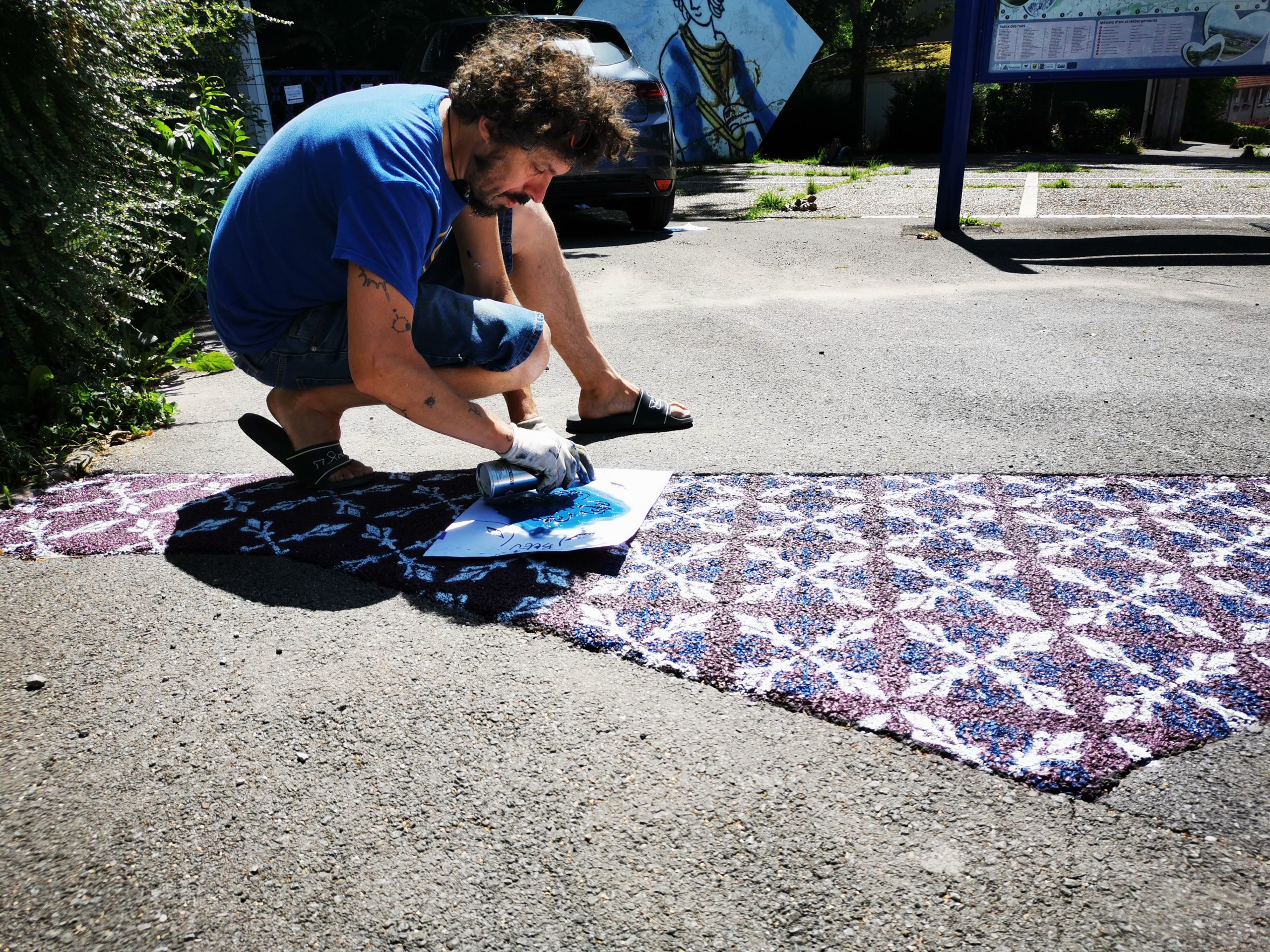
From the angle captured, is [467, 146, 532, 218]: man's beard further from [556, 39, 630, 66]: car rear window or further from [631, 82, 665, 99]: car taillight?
[631, 82, 665, 99]: car taillight

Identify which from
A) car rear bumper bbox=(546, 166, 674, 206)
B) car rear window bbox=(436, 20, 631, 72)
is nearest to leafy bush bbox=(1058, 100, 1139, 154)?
car rear window bbox=(436, 20, 631, 72)

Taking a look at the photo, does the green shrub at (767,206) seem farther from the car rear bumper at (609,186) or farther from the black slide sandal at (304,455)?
the black slide sandal at (304,455)

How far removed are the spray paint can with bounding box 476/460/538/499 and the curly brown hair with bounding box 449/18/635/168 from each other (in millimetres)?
849

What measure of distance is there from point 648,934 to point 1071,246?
6646mm

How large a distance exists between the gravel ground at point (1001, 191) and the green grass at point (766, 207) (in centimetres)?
14

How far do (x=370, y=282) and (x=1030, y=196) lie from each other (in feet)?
31.0

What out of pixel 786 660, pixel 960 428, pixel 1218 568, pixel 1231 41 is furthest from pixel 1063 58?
pixel 786 660

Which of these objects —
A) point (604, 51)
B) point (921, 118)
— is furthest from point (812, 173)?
point (921, 118)

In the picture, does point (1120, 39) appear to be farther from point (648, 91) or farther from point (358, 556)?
point (358, 556)

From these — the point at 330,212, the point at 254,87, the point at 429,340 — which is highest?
the point at 254,87

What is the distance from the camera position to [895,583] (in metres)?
2.26

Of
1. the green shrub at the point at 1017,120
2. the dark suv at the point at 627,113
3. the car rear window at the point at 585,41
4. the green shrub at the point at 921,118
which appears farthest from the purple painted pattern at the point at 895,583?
the green shrub at the point at 1017,120

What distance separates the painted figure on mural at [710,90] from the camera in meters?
15.5

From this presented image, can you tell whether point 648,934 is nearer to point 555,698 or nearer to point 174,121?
point 555,698
